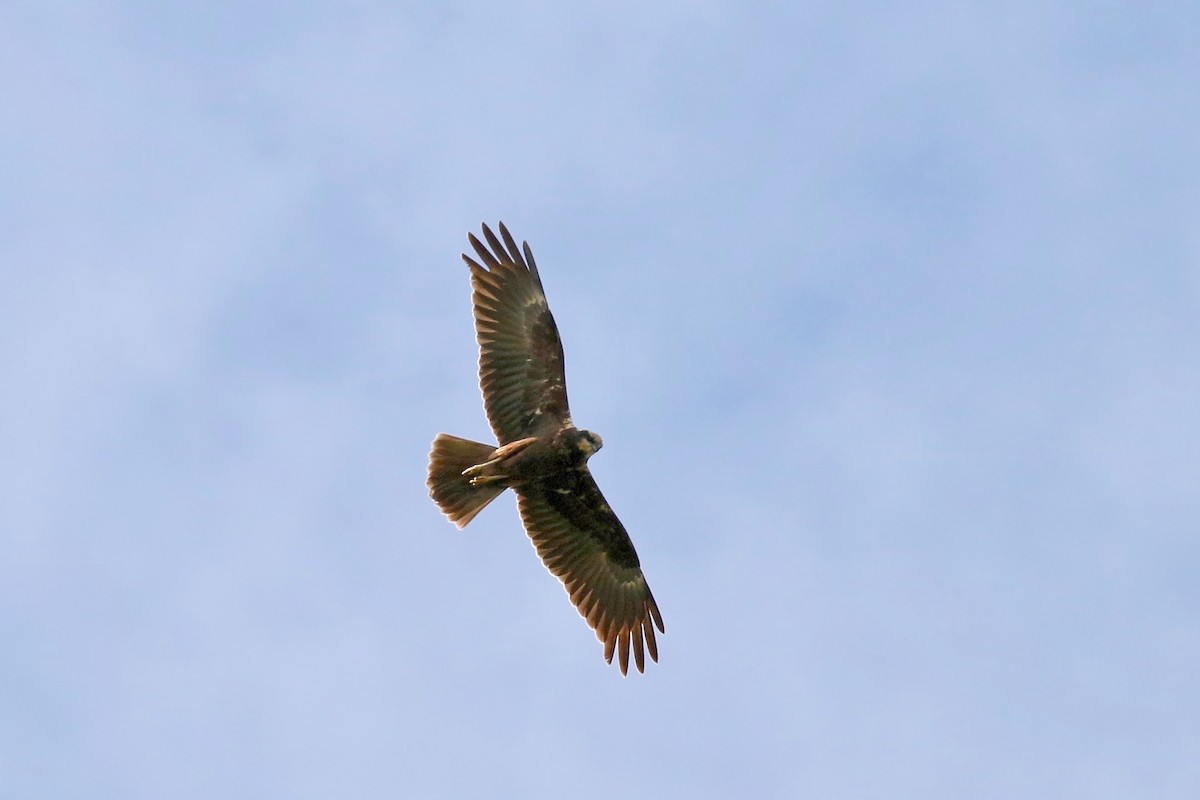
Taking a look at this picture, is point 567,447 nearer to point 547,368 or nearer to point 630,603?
point 547,368

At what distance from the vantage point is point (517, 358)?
16.0m

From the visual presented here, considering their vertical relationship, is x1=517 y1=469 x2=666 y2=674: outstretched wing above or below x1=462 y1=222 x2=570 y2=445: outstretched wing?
below

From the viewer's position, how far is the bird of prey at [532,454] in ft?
51.6

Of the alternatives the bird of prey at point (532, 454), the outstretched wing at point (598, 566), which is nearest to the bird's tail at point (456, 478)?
the bird of prey at point (532, 454)

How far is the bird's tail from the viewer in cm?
1574

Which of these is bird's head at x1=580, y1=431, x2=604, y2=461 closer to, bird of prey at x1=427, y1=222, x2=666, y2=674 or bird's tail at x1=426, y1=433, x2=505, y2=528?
bird of prey at x1=427, y1=222, x2=666, y2=674

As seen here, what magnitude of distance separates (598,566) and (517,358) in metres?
2.44

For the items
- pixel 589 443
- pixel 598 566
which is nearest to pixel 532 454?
pixel 589 443

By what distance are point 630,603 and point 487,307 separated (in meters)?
3.48

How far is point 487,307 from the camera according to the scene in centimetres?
1602

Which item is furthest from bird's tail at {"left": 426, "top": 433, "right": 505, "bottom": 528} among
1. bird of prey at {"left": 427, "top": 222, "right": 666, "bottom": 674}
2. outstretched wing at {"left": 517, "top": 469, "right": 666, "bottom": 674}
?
outstretched wing at {"left": 517, "top": 469, "right": 666, "bottom": 674}

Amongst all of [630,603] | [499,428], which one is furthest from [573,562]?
[499,428]

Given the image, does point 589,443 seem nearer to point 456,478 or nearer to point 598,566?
point 456,478

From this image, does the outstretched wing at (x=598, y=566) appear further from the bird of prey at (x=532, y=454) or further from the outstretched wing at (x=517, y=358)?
the outstretched wing at (x=517, y=358)
